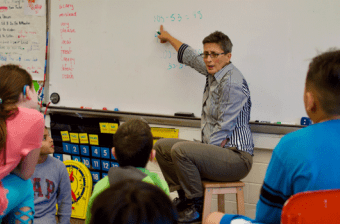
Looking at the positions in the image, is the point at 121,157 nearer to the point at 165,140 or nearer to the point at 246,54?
the point at 165,140

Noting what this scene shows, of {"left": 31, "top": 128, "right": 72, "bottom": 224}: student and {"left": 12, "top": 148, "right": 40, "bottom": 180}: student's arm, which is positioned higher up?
{"left": 12, "top": 148, "right": 40, "bottom": 180}: student's arm

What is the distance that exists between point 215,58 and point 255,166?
80 centimetres

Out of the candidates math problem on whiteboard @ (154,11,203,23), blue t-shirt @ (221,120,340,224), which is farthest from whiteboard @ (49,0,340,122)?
blue t-shirt @ (221,120,340,224)

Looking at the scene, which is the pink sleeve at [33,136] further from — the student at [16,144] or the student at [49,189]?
the student at [49,189]

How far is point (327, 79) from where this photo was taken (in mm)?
767

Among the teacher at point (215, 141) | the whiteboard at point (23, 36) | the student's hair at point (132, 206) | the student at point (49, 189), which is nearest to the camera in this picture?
the student's hair at point (132, 206)

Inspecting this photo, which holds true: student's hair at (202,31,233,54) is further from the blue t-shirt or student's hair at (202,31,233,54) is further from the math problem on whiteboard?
the blue t-shirt

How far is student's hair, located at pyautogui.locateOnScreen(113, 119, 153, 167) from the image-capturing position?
126 cm

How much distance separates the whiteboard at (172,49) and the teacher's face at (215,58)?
17 cm

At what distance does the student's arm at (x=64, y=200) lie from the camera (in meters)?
1.62

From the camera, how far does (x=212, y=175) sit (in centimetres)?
178

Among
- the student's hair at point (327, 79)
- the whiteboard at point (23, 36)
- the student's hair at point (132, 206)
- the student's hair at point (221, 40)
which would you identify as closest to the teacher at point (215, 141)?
the student's hair at point (221, 40)

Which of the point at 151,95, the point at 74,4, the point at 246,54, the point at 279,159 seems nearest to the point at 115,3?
the point at 74,4

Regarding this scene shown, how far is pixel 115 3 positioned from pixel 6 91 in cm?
135
